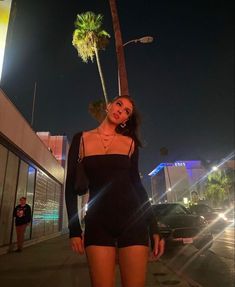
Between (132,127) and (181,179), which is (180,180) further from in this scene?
(132,127)

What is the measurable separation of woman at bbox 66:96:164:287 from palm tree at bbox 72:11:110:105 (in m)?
14.8

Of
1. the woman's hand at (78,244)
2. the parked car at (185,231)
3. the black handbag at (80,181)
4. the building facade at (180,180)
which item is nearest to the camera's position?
the woman's hand at (78,244)

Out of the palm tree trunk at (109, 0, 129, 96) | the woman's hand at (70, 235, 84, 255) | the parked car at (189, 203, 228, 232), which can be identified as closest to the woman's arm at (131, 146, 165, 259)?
the woman's hand at (70, 235, 84, 255)

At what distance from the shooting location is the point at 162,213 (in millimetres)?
11586

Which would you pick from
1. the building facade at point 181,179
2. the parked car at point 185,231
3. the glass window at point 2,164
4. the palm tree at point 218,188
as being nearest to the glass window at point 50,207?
the glass window at point 2,164

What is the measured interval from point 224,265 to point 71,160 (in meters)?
7.42

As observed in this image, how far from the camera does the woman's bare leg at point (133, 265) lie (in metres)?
1.99

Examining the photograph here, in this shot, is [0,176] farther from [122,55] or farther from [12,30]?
[122,55]

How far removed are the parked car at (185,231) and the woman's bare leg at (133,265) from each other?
811 centimetres

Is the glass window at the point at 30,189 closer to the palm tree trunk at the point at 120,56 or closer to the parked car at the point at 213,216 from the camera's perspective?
the palm tree trunk at the point at 120,56

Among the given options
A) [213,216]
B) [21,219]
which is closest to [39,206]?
[21,219]

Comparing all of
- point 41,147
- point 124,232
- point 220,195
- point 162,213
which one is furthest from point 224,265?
point 220,195

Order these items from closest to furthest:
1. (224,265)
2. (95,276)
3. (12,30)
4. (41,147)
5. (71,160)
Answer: (95,276), (71,160), (224,265), (12,30), (41,147)

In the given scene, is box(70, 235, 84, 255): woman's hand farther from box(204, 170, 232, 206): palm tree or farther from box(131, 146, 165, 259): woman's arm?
box(204, 170, 232, 206): palm tree
